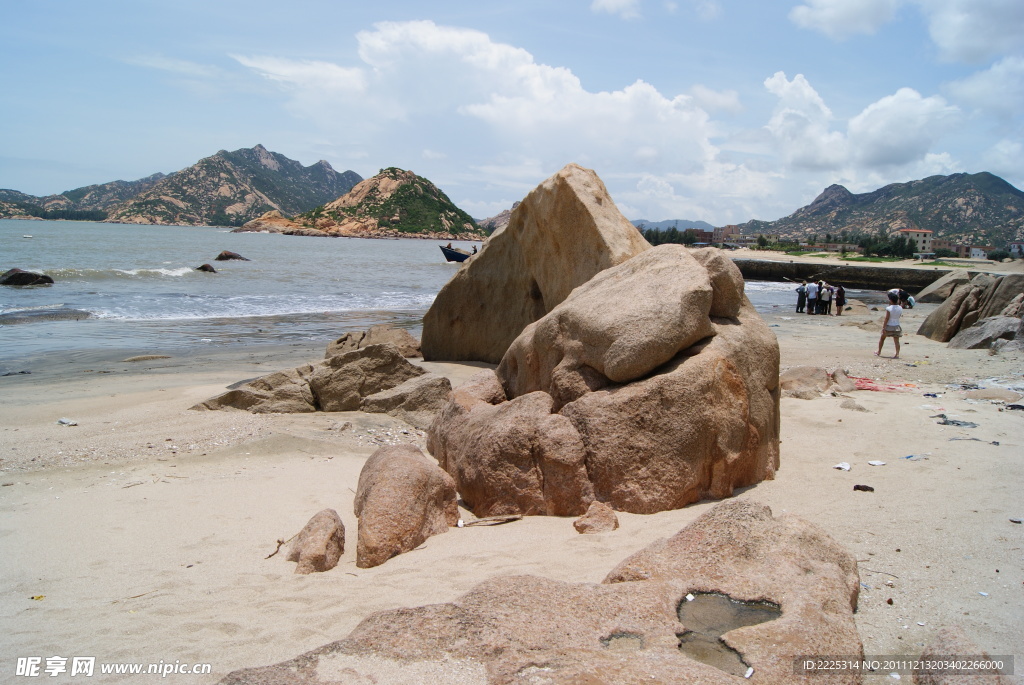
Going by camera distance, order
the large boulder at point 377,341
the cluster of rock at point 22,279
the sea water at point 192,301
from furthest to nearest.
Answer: the cluster of rock at point 22,279
the sea water at point 192,301
the large boulder at point 377,341

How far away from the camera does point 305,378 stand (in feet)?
26.7

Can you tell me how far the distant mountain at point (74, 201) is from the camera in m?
120

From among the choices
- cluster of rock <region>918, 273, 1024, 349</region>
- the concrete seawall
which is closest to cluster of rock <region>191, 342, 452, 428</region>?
cluster of rock <region>918, 273, 1024, 349</region>

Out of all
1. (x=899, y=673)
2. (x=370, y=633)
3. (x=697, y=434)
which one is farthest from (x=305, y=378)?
(x=899, y=673)

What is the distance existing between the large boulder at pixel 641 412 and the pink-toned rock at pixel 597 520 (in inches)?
8.3

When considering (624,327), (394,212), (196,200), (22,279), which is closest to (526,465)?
(624,327)

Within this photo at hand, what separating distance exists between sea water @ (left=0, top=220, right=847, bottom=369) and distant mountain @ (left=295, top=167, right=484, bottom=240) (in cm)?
6663

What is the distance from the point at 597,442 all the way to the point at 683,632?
74.9 inches

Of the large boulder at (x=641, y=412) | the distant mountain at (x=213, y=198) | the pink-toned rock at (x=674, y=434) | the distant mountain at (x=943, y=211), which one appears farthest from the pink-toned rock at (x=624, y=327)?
the distant mountain at (x=213, y=198)

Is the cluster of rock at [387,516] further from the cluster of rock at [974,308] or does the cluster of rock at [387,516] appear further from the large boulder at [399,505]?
the cluster of rock at [974,308]

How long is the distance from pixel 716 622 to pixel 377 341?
Answer: 965 centimetres

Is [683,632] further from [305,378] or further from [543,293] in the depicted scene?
[543,293]

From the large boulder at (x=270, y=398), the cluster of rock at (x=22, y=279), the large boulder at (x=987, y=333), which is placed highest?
the large boulder at (x=987, y=333)

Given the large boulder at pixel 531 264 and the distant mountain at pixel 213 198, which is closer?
the large boulder at pixel 531 264
